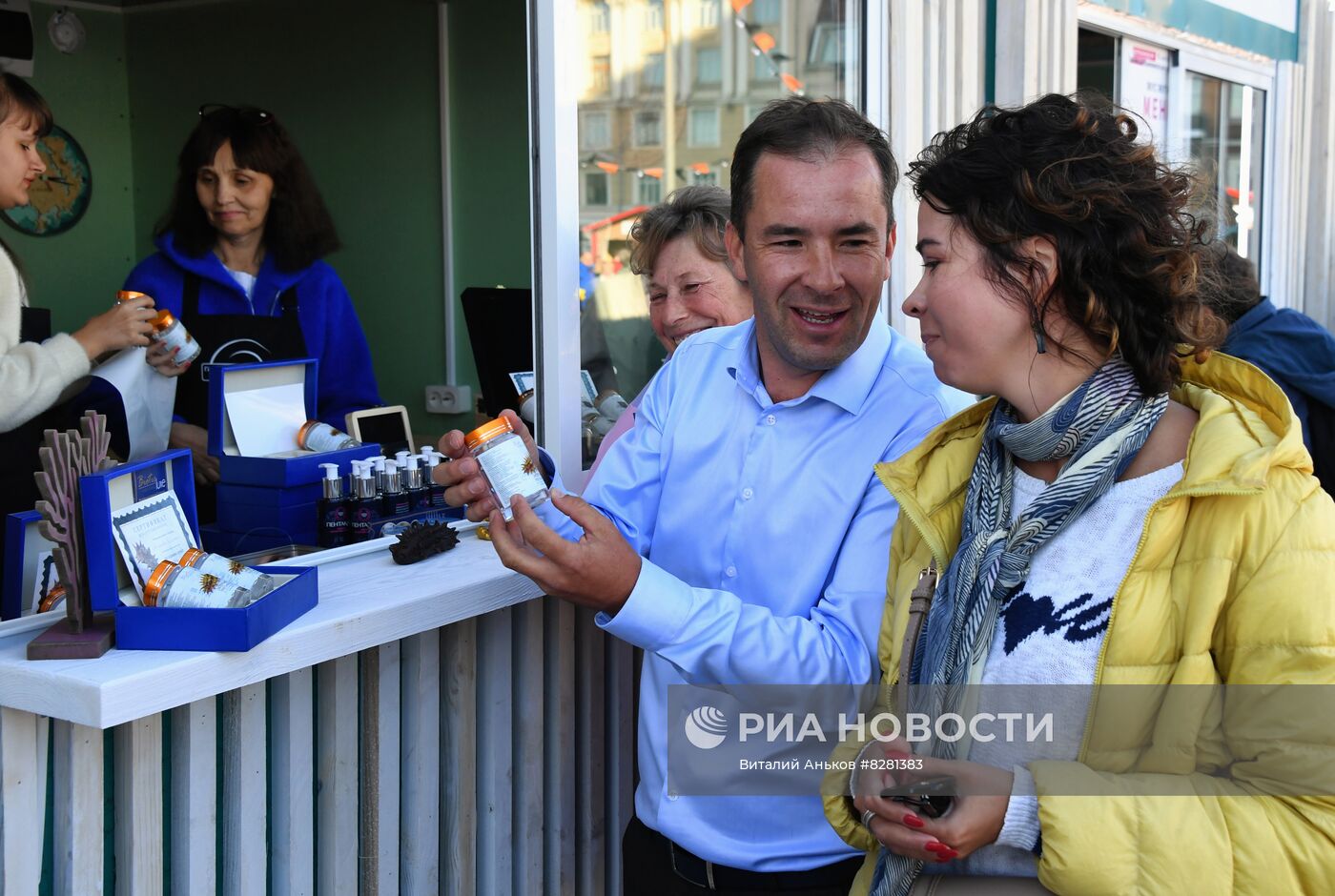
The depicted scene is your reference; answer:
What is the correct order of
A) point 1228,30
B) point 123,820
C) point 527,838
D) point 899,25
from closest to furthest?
point 123,820 → point 527,838 → point 899,25 → point 1228,30

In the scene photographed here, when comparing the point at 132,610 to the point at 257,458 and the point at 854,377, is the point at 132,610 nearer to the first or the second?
the point at 257,458

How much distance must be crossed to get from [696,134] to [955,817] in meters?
2.82

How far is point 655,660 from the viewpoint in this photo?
1920 mm

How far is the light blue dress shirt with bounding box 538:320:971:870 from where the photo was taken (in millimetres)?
1590

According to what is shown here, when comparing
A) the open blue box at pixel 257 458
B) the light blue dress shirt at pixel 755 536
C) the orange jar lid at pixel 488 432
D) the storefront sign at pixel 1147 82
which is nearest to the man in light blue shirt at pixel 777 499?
the light blue dress shirt at pixel 755 536

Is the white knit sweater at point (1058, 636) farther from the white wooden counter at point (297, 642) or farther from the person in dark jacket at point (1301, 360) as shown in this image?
the person in dark jacket at point (1301, 360)

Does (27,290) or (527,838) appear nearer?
(527,838)

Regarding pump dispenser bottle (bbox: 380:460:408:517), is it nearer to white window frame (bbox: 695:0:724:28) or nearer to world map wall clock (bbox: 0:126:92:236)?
white window frame (bbox: 695:0:724:28)

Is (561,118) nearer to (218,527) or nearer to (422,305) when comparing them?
(218,527)

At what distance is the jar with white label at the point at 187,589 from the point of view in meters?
1.62

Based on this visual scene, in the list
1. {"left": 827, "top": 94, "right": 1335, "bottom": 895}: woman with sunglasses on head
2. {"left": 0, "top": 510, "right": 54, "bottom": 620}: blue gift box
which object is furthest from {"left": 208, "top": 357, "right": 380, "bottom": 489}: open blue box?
{"left": 827, "top": 94, "right": 1335, "bottom": 895}: woman with sunglasses on head

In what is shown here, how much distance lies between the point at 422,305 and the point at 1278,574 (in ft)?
15.8

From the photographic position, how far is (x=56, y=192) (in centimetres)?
562

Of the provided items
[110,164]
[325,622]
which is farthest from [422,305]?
[325,622]
